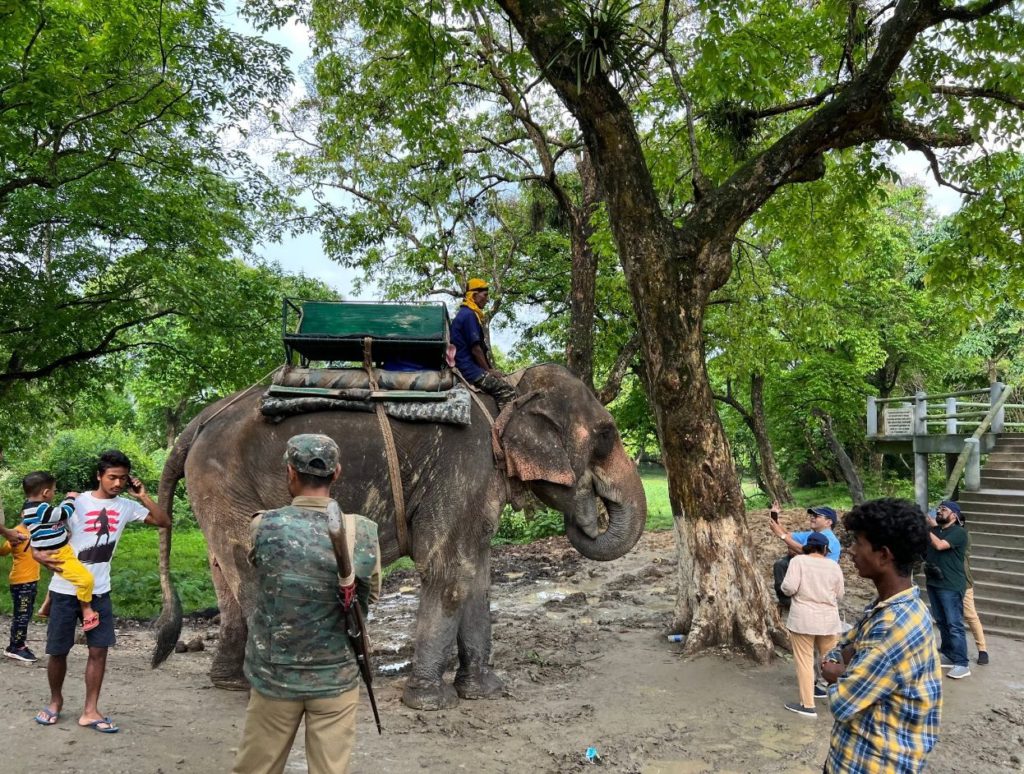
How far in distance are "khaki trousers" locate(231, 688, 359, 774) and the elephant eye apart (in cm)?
390

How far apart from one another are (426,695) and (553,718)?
0.97 meters

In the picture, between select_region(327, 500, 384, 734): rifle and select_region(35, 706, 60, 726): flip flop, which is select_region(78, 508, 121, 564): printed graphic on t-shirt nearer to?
select_region(35, 706, 60, 726): flip flop

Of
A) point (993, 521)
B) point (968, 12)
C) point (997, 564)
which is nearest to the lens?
point (968, 12)

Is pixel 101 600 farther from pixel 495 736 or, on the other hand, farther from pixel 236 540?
pixel 495 736

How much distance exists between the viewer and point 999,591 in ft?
32.4

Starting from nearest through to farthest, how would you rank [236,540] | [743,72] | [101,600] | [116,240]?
[101,600]
[236,540]
[743,72]
[116,240]

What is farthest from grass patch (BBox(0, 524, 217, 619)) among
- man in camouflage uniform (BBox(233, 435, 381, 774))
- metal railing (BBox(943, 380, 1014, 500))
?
metal railing (BBox(943, 380, 1014, 500))

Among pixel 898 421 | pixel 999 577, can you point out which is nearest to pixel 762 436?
pixel 898 421

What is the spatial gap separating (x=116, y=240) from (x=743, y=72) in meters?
9.50

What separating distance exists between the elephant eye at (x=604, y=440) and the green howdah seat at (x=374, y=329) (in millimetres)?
1535

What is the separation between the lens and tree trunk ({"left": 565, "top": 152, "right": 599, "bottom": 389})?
1454 cm

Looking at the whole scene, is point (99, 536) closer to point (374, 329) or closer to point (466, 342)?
point (374, 329)

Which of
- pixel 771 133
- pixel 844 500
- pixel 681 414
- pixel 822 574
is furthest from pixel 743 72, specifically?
pixel 844 500

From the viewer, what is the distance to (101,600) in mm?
4734
